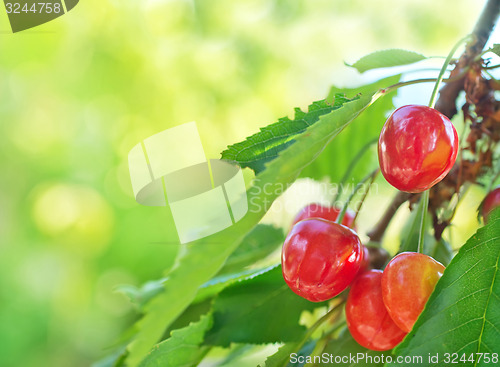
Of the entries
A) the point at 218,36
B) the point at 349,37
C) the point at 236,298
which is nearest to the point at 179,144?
the point at 218,36

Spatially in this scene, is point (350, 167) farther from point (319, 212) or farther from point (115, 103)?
point (115, 103)

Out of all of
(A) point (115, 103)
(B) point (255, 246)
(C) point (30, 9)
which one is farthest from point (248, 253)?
(A) point (115, 103)

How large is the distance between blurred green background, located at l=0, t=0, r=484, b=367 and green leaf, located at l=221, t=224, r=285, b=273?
1279mm

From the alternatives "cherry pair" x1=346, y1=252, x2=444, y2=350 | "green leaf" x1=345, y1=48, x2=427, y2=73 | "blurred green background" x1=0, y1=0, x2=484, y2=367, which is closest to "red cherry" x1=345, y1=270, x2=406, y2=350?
"cherry pair" x1=346, y1=252, x2=444, y2=350

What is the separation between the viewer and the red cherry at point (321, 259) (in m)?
0.43

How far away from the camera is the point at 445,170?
39 cm

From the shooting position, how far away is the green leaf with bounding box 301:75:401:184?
0.68 meters

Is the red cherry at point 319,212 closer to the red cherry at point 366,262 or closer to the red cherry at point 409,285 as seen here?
the red cherry at point 366,262

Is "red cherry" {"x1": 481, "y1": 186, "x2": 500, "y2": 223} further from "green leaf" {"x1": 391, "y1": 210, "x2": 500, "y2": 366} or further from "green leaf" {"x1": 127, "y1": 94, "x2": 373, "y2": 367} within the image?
"green leaf" {"x1": 127, "y1": 94, "x2": 373, "y2": 367}

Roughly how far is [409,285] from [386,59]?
0.24 meters

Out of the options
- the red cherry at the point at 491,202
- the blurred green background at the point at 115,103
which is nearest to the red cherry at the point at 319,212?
the red cherry at the point at 491,202

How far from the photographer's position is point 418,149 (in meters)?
0.38

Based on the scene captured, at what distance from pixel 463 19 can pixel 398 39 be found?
0.27m

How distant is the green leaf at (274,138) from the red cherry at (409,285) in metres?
0.14
